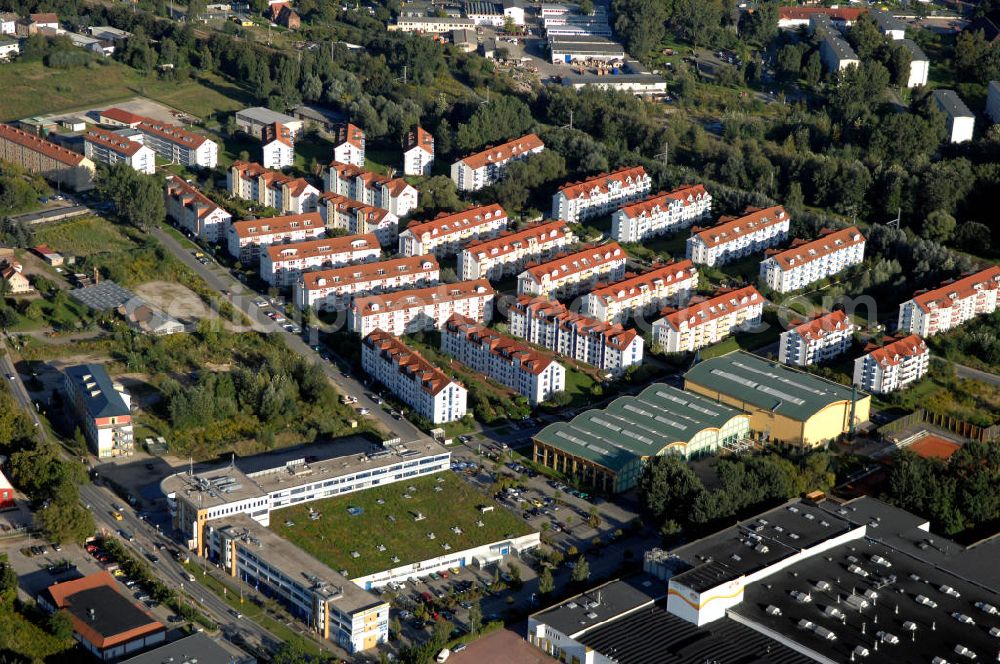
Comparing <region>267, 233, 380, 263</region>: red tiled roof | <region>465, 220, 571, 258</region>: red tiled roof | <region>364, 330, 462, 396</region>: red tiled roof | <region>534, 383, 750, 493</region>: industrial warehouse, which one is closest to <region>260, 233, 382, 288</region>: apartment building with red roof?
<region>267, 233, 380, 263</region>: red tiled roof

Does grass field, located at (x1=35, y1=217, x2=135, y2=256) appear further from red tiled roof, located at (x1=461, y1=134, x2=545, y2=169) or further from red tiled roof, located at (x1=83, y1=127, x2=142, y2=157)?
red tiled roof, located at (x1=461, y1=134, x2=545, y2=169)

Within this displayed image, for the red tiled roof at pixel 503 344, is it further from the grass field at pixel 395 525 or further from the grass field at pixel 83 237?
the grass field at pixel 83 237

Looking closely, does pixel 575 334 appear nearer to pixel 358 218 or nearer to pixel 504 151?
pixel 358 218

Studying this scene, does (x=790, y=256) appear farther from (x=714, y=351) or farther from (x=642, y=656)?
(x=642, y=656)

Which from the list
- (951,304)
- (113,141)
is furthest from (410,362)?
(113,141)

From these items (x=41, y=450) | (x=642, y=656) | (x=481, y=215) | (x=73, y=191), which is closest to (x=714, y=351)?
(x=481, y=215)

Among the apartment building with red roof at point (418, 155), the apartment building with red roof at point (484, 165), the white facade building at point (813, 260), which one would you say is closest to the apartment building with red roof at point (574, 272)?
the white facade building at point (813, 260)
